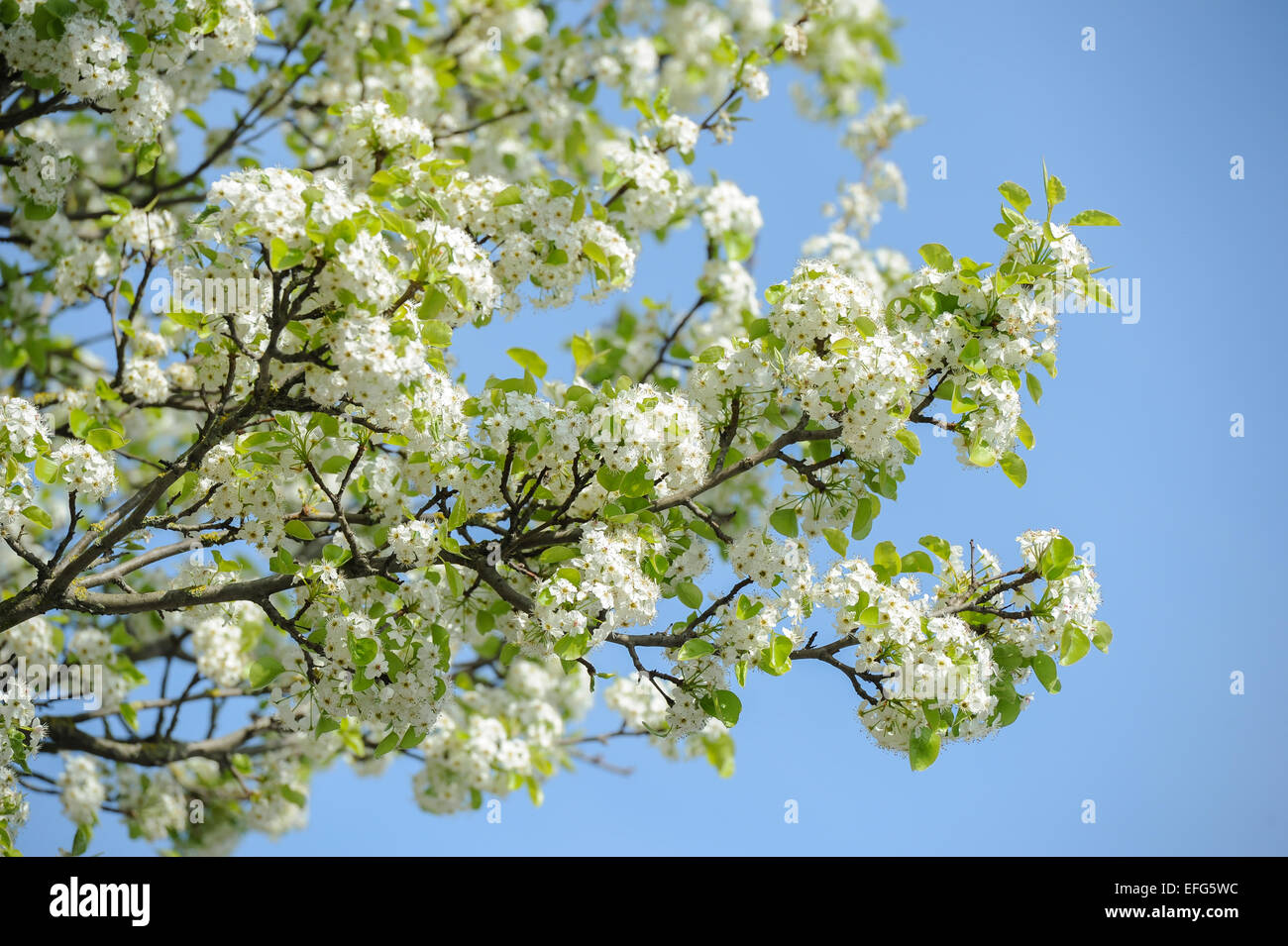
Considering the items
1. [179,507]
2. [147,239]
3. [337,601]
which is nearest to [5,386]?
[147,239]

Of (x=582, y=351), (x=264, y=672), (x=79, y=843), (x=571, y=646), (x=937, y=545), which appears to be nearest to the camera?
(x=571, y=646)

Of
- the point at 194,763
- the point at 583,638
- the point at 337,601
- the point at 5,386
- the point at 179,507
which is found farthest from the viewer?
the point at 194,763

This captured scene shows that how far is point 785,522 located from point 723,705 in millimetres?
961

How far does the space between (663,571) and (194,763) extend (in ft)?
23.0

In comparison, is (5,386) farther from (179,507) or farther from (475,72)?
(475,72)

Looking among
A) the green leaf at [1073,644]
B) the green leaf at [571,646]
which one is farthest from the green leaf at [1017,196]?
the green leaf at [571,646]

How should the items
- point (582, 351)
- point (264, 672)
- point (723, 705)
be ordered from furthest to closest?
point (582, 351), point (264, 672), point (723, 705)

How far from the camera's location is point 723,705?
15.6 feet

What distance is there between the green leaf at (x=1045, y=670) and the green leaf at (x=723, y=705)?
54.2 inches

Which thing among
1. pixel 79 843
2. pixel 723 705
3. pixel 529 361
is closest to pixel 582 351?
pixel 529 361

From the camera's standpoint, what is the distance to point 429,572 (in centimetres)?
520

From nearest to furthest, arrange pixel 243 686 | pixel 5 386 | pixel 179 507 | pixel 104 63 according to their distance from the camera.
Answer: pixel 104 63 → pixel 179 507 → pixel 243 686 → pixel 5 386

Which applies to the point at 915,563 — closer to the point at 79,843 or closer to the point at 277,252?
the point at 277,252

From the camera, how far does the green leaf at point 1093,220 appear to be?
15.7ft
